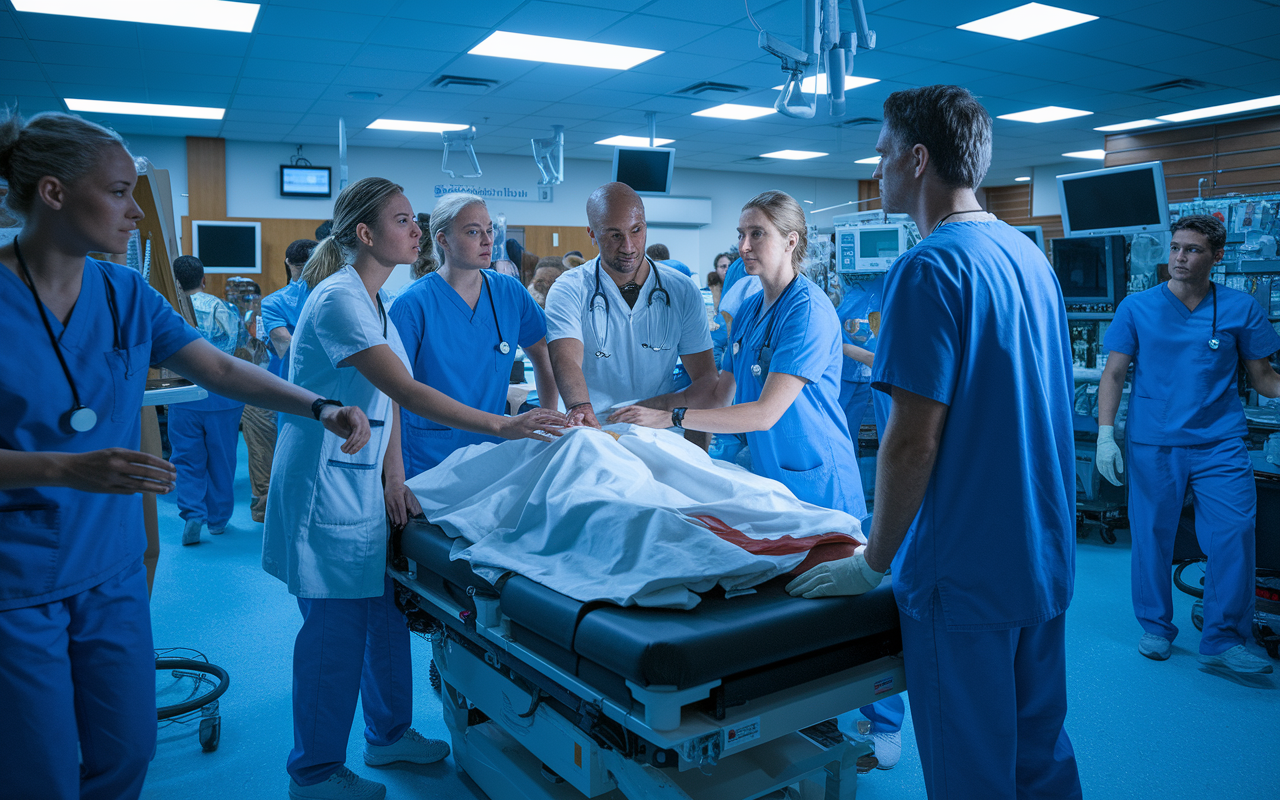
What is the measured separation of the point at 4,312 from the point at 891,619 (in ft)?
5.11

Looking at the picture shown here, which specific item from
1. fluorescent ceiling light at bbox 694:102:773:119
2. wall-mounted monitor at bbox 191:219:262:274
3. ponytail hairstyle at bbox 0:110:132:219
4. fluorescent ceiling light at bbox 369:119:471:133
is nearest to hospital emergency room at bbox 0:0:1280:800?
ponytail hairstyle at bbox 0:110:132:219

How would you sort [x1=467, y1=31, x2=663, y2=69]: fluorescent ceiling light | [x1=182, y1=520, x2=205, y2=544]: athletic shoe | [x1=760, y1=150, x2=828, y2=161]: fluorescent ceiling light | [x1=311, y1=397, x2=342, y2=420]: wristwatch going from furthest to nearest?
[x1=760, y1=150, x2=828, y2=161]: fluorescent ceiling light, [x1=467, y1=31, x2=663, y2=69]: fluorescent ceiling light, [x1=182, y1=520, x2=205, y2=544]: athletic shoe, [x1=311, y1=397, x2=342, y2=420]: wristwatch

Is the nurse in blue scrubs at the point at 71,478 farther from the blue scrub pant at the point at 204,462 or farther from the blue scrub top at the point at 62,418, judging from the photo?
the blue scrub pant at the point at 204,462

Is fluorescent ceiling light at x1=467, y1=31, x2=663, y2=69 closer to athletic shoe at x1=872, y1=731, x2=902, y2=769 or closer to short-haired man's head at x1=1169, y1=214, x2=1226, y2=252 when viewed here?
short-haired man's head at x1=1169, y1=214, x2=1226, y2=252

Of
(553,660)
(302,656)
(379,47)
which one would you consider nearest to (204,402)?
(379,47)

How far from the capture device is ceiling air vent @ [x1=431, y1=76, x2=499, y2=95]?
6867 mm

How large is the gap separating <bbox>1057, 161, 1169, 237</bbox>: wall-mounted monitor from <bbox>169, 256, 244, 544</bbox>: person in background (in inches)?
189

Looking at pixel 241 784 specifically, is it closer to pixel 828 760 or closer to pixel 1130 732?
pixel 828 760

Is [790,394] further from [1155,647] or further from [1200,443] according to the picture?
[1155,647]

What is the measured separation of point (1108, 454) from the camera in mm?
3426

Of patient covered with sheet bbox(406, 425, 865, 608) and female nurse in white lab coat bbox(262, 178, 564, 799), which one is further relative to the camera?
female nurse in white lab coat bbox(262, 178, 564, 799)

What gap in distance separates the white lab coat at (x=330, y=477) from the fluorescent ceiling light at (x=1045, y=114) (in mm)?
8382

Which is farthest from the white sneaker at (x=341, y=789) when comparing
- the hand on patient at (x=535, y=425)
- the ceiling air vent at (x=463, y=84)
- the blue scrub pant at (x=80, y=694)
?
the ceiling air vent at (x=463, y=84)

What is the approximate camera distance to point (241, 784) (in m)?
2.22
